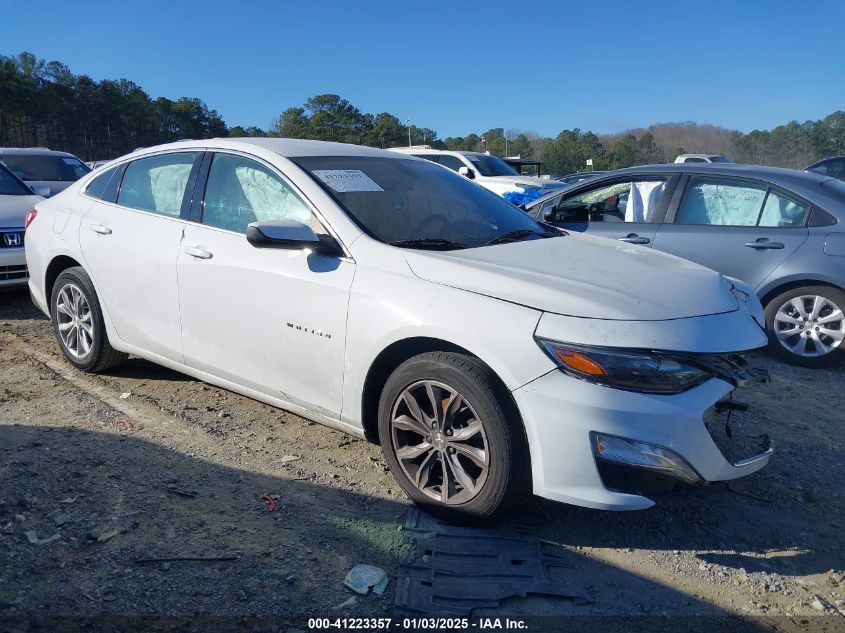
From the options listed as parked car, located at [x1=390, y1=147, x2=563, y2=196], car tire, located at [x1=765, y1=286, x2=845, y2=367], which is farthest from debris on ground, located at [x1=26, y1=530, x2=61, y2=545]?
parked car, located at [x1=390, y1=147, x2=563, y2=196]

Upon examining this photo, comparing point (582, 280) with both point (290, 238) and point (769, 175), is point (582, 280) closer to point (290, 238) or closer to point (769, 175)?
point (290, 238)

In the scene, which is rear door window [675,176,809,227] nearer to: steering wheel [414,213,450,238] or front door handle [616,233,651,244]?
front door handle [616,233,651,244]

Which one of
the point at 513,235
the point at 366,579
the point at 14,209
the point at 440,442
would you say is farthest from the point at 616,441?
the point at 14,209

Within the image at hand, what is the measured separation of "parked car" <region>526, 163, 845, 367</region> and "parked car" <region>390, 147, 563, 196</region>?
8257 millimetres

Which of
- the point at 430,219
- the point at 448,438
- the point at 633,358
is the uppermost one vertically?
the point at 430,219

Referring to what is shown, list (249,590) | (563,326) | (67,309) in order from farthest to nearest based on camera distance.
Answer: (67,309), (563,326), (249,590)

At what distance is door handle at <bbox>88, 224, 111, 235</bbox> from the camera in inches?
175

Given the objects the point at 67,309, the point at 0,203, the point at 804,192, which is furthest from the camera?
the point at 0,203

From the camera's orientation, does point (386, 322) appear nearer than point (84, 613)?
No

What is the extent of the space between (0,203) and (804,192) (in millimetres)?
7589

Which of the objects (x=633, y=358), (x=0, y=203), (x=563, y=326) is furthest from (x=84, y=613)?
(x=0, y=203)

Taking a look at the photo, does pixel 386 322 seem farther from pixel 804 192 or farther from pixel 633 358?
pixel 804 192

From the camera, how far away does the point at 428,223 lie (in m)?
3.66

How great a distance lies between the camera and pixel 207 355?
387 cm
